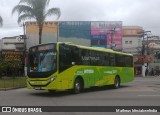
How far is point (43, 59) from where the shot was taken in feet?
70.4

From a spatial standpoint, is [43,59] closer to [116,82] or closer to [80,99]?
[80,99]

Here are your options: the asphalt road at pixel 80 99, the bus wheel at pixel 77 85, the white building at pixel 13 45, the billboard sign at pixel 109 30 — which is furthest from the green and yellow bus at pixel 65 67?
the white building at pixel 13 45

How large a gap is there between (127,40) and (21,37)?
2223cm

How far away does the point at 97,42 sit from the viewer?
207 feet

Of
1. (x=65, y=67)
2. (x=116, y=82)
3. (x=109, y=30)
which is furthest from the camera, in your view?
(x=109, y=30)

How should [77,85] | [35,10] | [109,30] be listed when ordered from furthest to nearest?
[109,30], [35,10], [77,85]

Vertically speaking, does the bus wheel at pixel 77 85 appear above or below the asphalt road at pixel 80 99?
above

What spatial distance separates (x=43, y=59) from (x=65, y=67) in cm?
138

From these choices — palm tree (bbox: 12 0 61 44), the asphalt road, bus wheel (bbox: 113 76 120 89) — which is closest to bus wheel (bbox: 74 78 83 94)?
the asphalt road

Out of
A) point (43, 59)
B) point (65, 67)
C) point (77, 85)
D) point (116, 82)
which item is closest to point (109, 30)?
point (116, 82)

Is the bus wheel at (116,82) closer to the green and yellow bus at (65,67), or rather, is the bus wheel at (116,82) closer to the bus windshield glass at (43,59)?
the green and yellow bus at (65,67)

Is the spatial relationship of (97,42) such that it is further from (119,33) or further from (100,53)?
(100,53)

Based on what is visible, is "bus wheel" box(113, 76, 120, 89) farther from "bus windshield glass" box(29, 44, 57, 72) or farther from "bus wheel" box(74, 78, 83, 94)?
"bus windshield glass" box(29, 44, 57, 72)

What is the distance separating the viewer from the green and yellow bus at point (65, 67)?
68.6 ft
